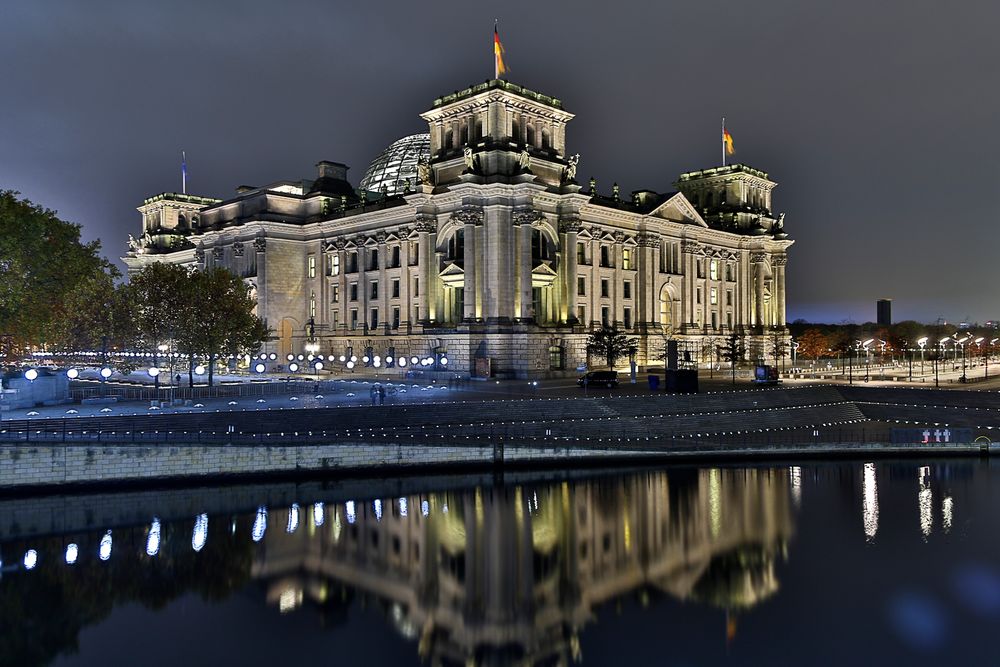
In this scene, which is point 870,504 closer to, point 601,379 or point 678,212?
point 601,379

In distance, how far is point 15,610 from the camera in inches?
1032

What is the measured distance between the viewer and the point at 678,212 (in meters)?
103

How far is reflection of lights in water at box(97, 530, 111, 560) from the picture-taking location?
3148 cm

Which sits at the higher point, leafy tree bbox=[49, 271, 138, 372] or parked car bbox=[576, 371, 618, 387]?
leafy tree bbox=[49, 271, 138, 372]

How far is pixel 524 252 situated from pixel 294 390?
93.1 feet

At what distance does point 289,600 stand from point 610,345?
205 feet

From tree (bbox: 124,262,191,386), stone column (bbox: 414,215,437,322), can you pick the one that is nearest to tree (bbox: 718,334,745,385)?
stone column (bbox: 414,215,437,322)

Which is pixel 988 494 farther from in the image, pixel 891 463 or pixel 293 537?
pixel 293 537

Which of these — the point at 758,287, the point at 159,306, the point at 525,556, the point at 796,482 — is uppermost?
the point at 758,287

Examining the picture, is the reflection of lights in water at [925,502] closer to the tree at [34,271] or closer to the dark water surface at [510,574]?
the dark water surface at [510,574]

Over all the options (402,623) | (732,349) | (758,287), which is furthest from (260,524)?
(758,287)

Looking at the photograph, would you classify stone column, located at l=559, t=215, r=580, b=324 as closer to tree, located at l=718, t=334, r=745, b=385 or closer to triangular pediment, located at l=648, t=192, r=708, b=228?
triangular pediment, located at l=648, t=192, r=708, b=228

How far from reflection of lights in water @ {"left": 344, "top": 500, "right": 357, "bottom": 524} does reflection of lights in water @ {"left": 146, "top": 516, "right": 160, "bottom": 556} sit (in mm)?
8382

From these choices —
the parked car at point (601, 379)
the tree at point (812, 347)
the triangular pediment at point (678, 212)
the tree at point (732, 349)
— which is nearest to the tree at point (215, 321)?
the parked car at point (601, 379)
